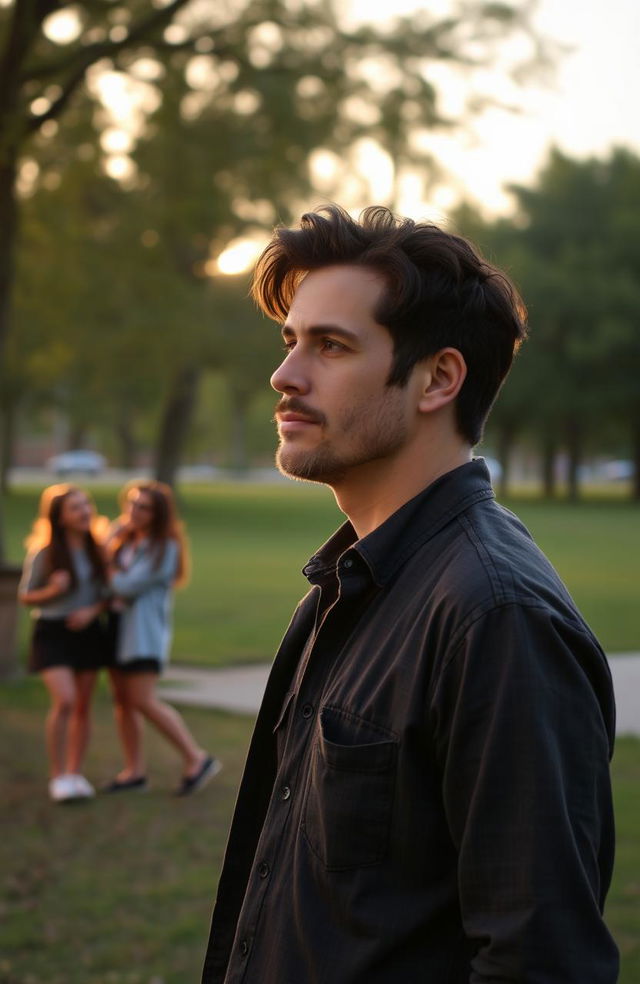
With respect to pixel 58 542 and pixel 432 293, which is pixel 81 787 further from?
pixel 432 293

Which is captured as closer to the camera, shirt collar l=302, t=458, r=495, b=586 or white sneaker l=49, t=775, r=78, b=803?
shirt collar l=302, t=458, r=495, b=586

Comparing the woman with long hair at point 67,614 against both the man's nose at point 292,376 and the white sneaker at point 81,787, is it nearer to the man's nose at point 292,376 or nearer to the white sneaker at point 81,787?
the white sneaker at point 81,787

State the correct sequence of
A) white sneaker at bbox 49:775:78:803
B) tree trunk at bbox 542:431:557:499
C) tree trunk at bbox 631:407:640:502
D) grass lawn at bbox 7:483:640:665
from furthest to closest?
tree trunk at bbox 542:431:557:499 → tree trunk at bbox 631:407:640:502 → grass lawn at bbox 7:483:640:665 → white sneaker at bbox 49:775:78:803

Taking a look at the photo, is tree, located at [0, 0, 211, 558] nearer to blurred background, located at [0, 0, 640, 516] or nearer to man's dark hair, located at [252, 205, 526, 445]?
blurred background, located at [0, 0, 640, 516]

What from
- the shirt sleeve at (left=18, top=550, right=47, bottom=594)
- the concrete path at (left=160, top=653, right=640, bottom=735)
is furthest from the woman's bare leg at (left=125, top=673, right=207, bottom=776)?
the concrete path at (left=160, top=653, right=640, bottom=735)

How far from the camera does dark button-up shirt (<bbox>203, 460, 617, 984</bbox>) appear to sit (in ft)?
5.33

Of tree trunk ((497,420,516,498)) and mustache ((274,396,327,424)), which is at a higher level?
tree trunk ((497,420,516,498))

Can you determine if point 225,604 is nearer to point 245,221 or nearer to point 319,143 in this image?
point 319,143

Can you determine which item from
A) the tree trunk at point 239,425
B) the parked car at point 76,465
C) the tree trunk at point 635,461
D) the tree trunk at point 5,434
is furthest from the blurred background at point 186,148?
the parked car at point 76,465

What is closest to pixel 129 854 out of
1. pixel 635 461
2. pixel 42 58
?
pixel 42 58

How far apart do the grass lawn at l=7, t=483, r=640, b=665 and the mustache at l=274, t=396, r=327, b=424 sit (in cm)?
1083

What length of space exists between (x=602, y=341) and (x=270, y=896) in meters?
56.7

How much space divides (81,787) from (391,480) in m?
5.92

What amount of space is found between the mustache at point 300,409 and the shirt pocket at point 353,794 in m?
0.49
